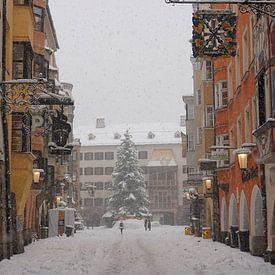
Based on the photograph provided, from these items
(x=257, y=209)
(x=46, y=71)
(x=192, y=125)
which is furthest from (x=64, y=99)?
(x=192, y=125)

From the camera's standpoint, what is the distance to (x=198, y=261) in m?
21.6

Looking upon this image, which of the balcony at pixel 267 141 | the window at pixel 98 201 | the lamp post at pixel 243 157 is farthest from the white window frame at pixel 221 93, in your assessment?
the window at pixel 98 201

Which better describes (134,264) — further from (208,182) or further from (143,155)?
(143,155)

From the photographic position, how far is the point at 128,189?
279 ft

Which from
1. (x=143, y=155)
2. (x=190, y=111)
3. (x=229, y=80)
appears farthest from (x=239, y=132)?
(x=143, y=155)

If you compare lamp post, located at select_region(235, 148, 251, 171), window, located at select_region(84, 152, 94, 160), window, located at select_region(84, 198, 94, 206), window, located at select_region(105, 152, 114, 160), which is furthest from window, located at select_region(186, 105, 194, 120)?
window, located at select_region(84, 152, 94, 160)

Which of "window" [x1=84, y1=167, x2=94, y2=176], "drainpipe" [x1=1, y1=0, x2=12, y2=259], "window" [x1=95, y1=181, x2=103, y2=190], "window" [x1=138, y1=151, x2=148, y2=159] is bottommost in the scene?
"drainpipe" [x1=1, y1=0, x2=12, y2=259]

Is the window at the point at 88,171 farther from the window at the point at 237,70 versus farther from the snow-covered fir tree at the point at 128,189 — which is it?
the window at the point at 237,70

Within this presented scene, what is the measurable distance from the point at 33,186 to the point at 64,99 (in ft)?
42.7

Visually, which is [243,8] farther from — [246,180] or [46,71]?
[46,71]

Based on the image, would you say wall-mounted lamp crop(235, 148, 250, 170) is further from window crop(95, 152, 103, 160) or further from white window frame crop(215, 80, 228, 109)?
window crop(95, 152, 103, 160)

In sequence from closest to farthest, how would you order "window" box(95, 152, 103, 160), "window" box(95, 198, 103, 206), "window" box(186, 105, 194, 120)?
"window" box(186, 105, 194, 120), "window" box(95, 198, 103, 206), "window" box(95, 152, 103, 160)

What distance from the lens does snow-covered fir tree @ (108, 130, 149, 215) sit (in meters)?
84.5

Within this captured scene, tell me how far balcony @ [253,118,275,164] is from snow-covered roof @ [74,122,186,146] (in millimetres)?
99091
